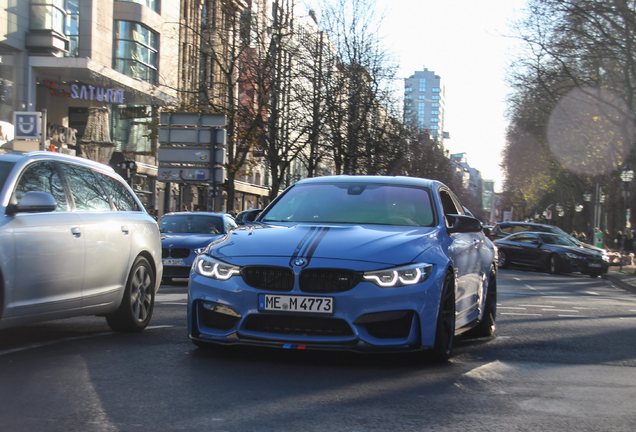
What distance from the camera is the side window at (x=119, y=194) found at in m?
7.88

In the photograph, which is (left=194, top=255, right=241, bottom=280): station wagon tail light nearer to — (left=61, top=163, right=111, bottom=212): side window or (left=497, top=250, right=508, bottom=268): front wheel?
(left=61, top=163, right=111, bottom=212): side window

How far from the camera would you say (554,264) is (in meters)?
28.0

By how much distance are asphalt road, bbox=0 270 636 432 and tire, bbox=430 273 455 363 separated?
113mm

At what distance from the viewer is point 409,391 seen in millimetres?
5273

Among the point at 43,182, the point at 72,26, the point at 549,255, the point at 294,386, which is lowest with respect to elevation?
the point at 549,255

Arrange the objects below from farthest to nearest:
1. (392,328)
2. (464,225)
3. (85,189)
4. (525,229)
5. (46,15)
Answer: (525,229), (46,15), (85,189), (464,225), (392,328)

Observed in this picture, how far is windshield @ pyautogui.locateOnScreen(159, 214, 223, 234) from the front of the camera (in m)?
17.3

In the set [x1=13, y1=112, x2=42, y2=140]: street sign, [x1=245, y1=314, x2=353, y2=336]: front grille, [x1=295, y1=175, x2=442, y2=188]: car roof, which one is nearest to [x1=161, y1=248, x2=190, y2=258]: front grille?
[x1=13, y1=112, x2=42, y2=140]: street sign

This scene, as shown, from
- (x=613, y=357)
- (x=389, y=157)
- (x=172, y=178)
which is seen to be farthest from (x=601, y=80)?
(x=613, y=357)

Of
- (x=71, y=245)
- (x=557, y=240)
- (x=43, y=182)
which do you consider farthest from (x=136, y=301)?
(x=557, y=240)

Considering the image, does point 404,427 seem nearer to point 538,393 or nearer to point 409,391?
point 409,391

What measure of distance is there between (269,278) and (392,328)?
0.96m

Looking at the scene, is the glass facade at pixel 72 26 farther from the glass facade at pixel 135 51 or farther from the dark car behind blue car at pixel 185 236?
the dark car behind blue car at pixel 185 236

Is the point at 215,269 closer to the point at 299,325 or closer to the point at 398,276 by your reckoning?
the point at 299,325
